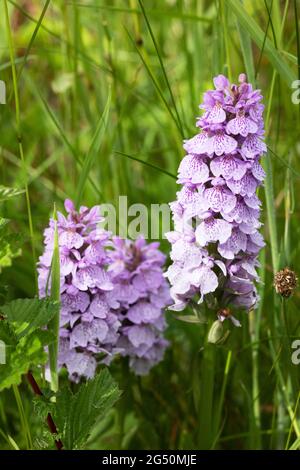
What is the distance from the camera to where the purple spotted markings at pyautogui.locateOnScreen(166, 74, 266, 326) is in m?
1.24

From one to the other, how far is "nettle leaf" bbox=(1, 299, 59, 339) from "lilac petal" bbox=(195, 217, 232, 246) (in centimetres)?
26

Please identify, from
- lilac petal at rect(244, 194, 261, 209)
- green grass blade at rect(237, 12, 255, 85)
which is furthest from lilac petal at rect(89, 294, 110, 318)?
green grass blade at rect(237, 12, 255, 85)

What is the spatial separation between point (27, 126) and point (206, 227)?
4.97ft

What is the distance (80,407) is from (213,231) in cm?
36

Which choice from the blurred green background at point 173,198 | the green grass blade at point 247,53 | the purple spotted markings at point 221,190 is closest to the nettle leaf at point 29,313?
the blurred green background at point 173,198

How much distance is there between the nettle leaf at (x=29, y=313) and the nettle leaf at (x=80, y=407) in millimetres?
140

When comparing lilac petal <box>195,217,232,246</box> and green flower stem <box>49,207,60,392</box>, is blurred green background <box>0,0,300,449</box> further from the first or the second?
lilac petal <box>195,217,232,246</box>

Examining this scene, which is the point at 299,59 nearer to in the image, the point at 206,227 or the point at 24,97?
the point at 206,227

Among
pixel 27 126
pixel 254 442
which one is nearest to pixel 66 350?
pixel 254 442

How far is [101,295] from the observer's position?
1.41 metres

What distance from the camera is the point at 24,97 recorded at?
9.48 feet

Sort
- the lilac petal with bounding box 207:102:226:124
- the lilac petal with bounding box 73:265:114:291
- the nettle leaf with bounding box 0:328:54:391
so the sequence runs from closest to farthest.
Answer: the nettle leaf with bounding box 0:328:54:391, the lilac petal with bounding box 207:102:226:124, the lilac petal with bounding box 73:265:114:291

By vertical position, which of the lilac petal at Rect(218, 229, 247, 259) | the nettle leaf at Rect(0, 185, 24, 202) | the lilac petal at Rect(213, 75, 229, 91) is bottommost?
the lilac petal at Rect(218, 229, 247, 259)

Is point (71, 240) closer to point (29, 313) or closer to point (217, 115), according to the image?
point (29, 313)
